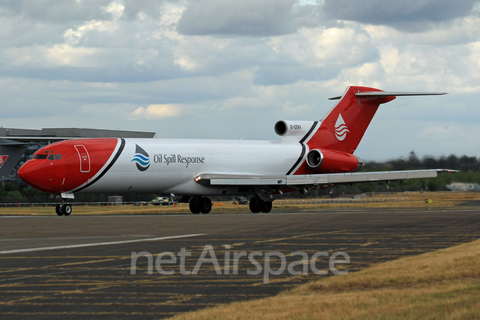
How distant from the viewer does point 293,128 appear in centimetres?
4666

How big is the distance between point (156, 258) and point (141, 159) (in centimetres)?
2361

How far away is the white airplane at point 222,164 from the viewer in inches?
1417

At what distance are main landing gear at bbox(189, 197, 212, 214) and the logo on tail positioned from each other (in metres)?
12.4

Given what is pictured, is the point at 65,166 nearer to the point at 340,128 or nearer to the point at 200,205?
the point at 200,205

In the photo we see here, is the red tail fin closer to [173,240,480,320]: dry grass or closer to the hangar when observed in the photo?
[173,240,480,320]: dry grass

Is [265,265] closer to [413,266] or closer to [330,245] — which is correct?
[413,266]

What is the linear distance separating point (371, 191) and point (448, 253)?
44.4 metres

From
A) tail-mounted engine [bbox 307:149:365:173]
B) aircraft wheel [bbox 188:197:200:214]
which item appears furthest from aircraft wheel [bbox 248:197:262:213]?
tail-mounted engine [bbox 307:149:365:173]

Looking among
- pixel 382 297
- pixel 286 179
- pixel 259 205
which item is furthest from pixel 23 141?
pixel 382 297

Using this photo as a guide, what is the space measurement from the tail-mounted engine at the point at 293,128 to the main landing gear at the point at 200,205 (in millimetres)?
8460

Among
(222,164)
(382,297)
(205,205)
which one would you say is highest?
(222,164)

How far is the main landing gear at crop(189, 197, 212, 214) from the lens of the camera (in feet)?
140

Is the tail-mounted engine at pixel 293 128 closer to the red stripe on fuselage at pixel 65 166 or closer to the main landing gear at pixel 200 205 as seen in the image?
the main landing gear at pixel 200 205

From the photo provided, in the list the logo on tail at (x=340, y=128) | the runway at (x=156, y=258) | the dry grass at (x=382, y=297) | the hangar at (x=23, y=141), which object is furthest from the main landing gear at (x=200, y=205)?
the hangar at (x=23, y=141)
